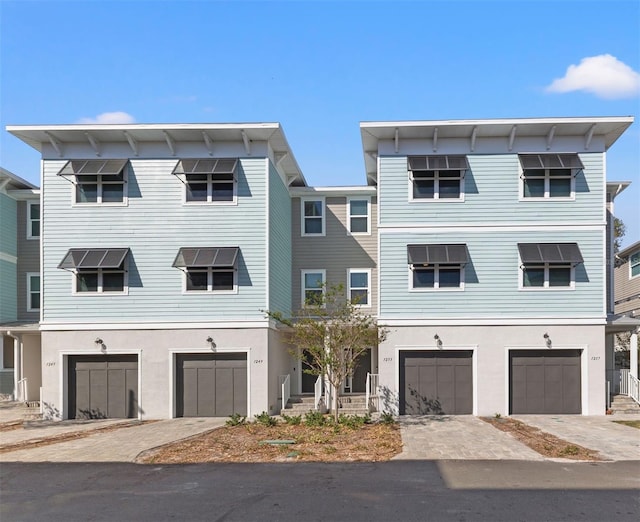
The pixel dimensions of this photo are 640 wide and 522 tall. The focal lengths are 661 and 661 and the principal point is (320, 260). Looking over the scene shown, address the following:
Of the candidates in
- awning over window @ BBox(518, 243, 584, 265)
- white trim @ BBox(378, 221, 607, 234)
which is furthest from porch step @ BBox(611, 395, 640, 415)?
white trim @ BBox(378, 221, 607, 234)

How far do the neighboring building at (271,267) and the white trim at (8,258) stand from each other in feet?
16.4

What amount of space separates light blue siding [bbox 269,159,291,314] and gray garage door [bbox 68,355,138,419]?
16.4 feet

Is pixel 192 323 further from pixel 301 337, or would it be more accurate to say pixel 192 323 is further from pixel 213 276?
pixel 301 337

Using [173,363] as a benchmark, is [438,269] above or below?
above

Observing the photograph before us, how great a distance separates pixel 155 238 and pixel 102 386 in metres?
4.99

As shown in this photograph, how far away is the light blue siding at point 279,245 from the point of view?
70.0 feet

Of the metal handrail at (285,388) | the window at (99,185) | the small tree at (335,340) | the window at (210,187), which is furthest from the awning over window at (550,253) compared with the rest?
the window at (99,185)

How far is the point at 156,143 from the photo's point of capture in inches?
839

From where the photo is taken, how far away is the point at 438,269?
20.9 m

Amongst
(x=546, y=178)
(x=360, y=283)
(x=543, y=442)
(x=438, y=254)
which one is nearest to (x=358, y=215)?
(x=360, y=283)

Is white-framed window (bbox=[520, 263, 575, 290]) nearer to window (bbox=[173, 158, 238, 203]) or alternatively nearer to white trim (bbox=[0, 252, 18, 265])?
window (bbox=[173, 158, 238, 203])

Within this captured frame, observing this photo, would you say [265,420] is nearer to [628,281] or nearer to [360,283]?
[360,283]

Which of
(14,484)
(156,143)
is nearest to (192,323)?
(156,143)

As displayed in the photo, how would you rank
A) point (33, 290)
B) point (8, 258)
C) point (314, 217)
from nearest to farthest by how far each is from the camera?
point (314, 217), point (8, 258), point (33, 290)
